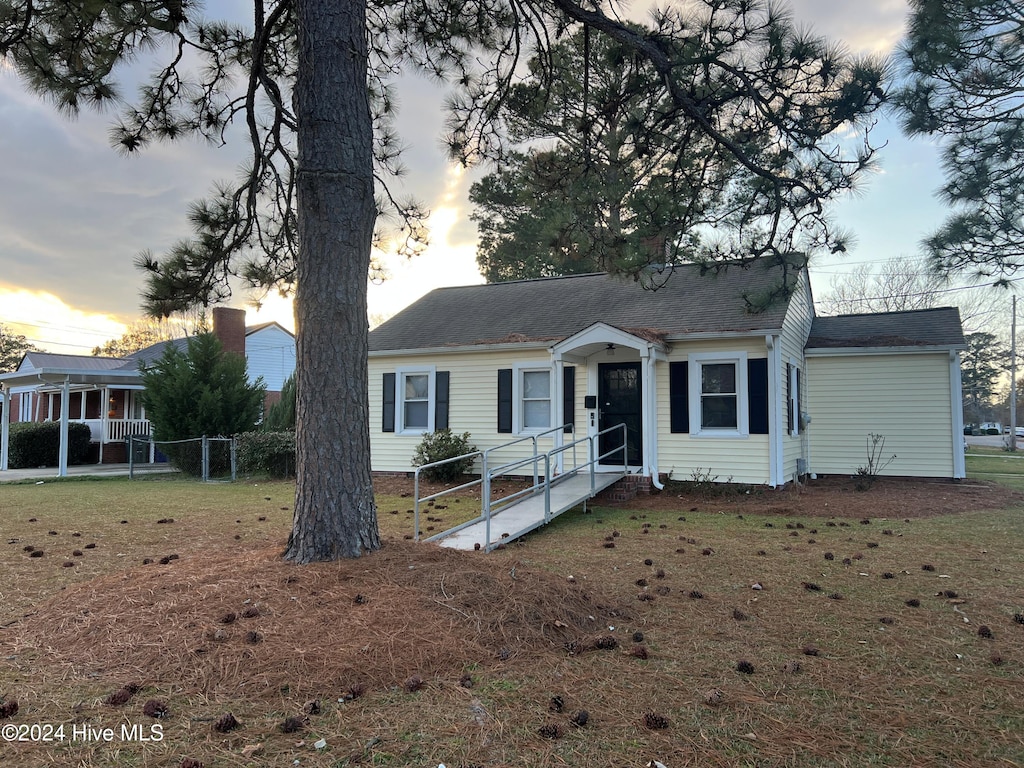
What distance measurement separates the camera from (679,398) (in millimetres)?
11062

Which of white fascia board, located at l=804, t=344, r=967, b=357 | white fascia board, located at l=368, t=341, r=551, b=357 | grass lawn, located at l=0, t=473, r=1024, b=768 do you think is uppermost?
white fascia board, located at l=368, t=341, r=551, b=357

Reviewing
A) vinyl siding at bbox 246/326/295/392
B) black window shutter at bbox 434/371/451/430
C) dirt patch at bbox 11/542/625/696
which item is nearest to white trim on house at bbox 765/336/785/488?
black window shutter at bbox 434/371/451/430

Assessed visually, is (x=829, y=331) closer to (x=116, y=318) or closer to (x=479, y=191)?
(x=479, y=191)

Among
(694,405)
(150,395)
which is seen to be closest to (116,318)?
(150,395)

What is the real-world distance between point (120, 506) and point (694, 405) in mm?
9652

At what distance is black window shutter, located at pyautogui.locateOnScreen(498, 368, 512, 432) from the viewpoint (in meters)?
12.4

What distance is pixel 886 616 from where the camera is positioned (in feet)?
13.6

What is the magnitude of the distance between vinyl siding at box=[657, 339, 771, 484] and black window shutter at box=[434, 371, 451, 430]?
4.56m

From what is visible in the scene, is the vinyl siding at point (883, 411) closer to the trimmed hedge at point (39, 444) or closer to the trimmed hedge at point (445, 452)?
the trimmed hedge at point (445, 452)

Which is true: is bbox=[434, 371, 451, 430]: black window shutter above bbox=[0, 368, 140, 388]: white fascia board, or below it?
below

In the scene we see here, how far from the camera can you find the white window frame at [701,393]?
34.8ft

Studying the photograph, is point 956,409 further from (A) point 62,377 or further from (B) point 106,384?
(B) point 106,384

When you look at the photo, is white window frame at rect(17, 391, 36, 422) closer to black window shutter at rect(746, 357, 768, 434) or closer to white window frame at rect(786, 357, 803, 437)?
black window shutter at rect(746, 357, 768, 434)

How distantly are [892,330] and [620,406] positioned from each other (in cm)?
623
